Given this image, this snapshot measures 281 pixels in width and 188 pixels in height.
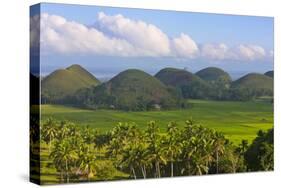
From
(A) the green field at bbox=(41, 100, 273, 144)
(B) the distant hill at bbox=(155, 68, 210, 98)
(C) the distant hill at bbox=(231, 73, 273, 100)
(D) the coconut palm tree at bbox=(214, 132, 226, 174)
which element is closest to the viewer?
(A) the green field at bbox=(41, 100, 273, 144)

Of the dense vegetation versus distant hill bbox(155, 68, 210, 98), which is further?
distant hill bbox(155, 68, 210, 98)

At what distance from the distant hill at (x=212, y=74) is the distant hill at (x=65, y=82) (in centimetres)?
186

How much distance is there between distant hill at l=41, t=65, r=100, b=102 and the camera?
10.9 metres

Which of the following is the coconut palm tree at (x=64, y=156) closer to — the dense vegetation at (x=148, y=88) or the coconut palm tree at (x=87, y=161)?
the coconut palm tree at (x=87, y=161)

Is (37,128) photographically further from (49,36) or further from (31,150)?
(49,36)

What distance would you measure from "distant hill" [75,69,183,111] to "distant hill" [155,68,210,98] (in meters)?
0.12

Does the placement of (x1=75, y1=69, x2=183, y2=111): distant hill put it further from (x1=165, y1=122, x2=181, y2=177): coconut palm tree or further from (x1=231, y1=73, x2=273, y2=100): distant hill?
(x1=231, y1=73, x2=273, y2=100): distant hill

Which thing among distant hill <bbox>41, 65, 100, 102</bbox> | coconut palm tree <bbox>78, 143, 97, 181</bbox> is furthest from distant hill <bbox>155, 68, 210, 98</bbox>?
coconut palm tree <bbox>78, 143, 97, 181</bbox>

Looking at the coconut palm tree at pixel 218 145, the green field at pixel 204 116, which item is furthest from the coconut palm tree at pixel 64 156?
the coconut palm tree at pixel 218 145

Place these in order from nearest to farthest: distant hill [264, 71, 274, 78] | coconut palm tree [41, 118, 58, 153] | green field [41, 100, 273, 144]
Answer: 1. coconut palm tree [41, 118, 58, 153]
2. green field [41, 100, 273, 144]
3. distant hill [264, 71, 274, 78]

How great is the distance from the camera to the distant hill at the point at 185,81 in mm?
11922

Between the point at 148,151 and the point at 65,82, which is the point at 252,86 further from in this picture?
the point at 65,82

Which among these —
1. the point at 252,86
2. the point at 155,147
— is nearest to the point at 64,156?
the point at 155,147

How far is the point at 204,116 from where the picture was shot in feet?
40.0
